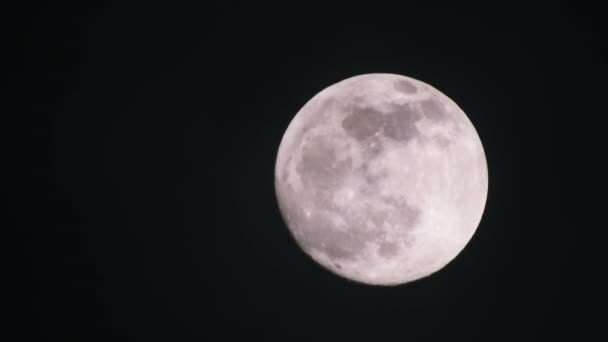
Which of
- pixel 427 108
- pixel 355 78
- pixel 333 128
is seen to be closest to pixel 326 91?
pixel 355 78

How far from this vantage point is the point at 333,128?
13.1 feet

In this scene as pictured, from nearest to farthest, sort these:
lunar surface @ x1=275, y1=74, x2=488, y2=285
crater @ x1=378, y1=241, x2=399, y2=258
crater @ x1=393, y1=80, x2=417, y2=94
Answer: lunar surface @ x1=275, y1=74, x2=488, y2=285 < crater @ x1=378, y1=241, x2=399, y2=258 < crater @ x1=393, y1=80, x2=417, y2=94

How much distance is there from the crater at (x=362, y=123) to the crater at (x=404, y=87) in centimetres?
38

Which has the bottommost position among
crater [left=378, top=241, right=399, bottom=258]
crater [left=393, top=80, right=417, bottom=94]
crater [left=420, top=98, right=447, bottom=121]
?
crater [left=378, top=241, right=399, bottom=258]

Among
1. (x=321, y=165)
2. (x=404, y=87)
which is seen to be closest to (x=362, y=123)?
(x=321, y=165)

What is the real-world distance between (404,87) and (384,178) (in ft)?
2.89

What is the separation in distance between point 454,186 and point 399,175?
1.55 feet

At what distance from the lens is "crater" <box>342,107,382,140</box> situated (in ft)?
12.7

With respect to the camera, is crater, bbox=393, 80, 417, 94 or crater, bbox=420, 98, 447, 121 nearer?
crater, bbox=420, 98, 447, 121

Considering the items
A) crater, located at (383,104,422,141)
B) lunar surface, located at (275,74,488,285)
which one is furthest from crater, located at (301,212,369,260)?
crater, located at (383,104,422,141)

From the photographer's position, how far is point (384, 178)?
3793 mm

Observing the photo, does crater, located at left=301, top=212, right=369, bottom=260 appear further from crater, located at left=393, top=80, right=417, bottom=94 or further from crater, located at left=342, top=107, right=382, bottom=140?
crater, located at left=393, top=80, right=417, bottom=94

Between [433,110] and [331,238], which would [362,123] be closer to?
[433,110]

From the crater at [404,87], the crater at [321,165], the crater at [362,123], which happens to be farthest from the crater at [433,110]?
the crater at [321,165]
